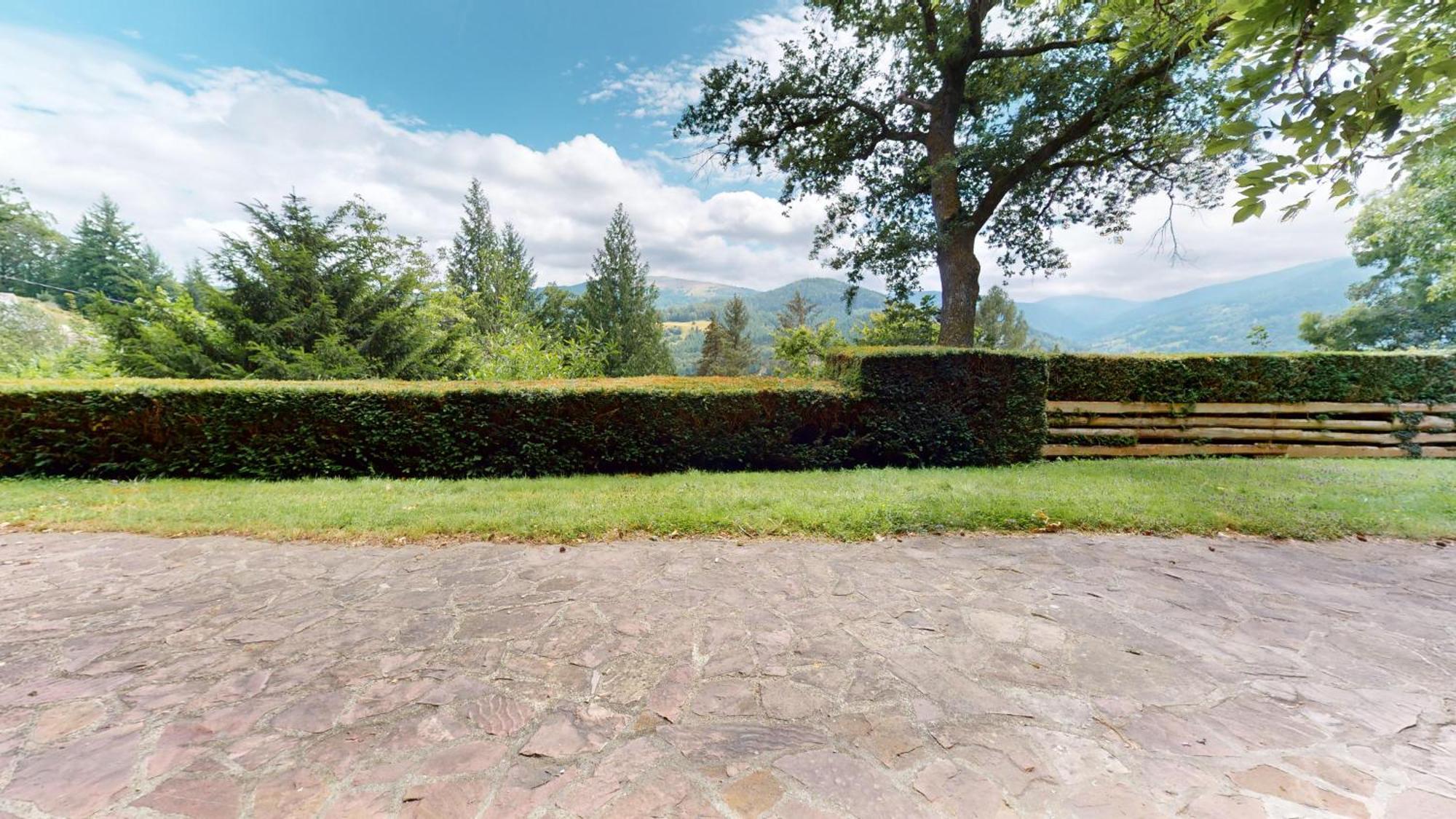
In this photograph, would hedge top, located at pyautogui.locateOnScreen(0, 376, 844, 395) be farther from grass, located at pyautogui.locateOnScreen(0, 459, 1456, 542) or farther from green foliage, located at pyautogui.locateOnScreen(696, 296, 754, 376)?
green foliage, located at pyautogui.locateOnScreen(696, 296, 754, 376)

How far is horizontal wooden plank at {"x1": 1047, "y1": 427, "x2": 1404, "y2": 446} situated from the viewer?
752cm

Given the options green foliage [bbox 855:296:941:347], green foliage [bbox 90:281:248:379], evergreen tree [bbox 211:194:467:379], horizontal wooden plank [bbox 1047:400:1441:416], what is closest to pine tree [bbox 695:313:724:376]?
green foliage [bbox 855:296:941:347]

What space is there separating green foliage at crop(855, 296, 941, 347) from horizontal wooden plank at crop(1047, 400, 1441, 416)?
4.42 meters

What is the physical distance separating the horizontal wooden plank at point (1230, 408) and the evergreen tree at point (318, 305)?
15518mm

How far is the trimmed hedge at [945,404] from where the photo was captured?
22.2 ft

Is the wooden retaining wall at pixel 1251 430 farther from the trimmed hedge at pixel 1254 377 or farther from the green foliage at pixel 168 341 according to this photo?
the green foliage at pixel 168 341

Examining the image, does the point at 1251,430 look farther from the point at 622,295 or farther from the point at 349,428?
the point at 622,295

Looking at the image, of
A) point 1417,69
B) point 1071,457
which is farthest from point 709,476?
point 1071,457

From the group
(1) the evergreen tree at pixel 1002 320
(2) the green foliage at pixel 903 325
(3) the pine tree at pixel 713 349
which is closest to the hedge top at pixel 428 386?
(2) the green foliage at pixel 903 325

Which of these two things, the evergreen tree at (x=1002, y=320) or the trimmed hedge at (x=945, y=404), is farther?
the evergreen tree at (x=1002, y=320)

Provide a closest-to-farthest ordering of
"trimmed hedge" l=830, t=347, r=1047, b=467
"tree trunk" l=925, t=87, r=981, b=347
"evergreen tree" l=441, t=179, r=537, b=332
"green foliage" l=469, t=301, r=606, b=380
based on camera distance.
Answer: "trimmed hedge" l=830, t=347, r=1047, b=467
"tree trunk" l=925, t=87, r=981, b=347
"green foliage" l=469, t=301, r=606, b=380
"evergreen tree" l=441, t=179, r=537, b=332

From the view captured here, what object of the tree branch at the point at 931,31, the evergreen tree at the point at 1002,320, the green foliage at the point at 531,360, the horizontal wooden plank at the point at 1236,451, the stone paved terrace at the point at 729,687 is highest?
the tree branch at the point at 931,31

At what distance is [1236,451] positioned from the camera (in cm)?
760

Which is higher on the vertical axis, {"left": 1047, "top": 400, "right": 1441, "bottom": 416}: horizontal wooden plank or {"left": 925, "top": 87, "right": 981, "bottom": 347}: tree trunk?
{"left": 925, "top": 87, "right": 981, "bottom": 347}: tree trunk
